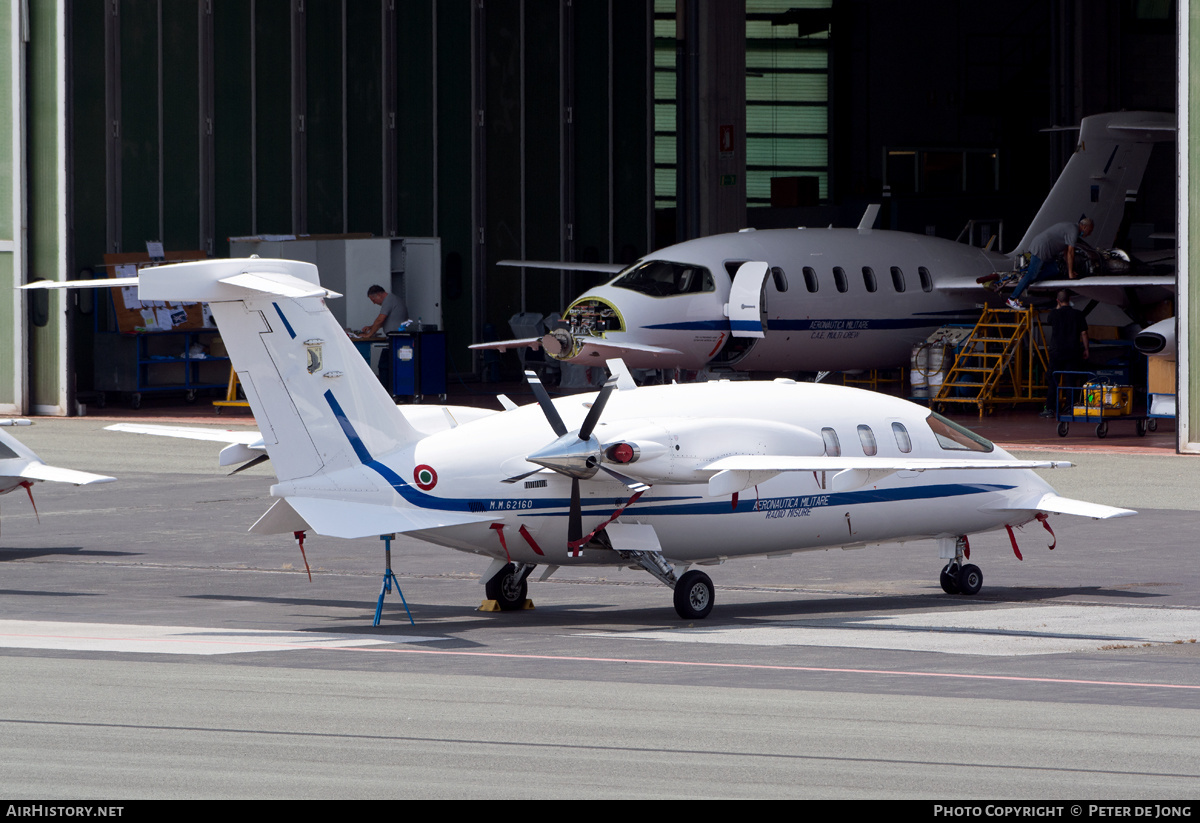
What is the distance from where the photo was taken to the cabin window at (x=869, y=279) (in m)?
37.8

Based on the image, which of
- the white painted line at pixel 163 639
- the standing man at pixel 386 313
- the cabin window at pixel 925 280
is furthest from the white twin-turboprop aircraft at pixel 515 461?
the cabin window at pixel 925 280

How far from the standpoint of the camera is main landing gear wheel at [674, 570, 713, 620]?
16.0 metres

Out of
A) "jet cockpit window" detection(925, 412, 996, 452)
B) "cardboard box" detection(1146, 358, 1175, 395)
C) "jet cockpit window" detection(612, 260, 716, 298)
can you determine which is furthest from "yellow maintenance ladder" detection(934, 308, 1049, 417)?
"jet cockpit window" detection(925, 412, 996, 452)

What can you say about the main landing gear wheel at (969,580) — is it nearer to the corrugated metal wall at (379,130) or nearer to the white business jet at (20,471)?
the white business jet at (20,471)

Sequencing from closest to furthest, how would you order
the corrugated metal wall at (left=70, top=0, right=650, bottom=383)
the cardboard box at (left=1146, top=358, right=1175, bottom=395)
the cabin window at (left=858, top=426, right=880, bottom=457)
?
the cabin window at (left=858, top=426, right=880, bottom=457) → the cardboard box at (left=1146, top=358, right=1175, bottom=395) → the corrugated metal wall at (left=70, top=0, right=650, bottom=383)

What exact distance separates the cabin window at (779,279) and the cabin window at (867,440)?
19299 millimetres

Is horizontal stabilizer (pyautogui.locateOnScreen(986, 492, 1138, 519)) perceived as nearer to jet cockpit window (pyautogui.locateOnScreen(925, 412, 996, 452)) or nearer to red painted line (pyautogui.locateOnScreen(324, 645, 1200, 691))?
jet cockpit window (pyautogui.locateOnScreen(925, 412, 996, 452))

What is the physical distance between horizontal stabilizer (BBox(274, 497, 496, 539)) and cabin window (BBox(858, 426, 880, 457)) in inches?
167

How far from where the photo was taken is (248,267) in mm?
15172

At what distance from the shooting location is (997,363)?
123 feet

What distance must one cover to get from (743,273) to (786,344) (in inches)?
89.2

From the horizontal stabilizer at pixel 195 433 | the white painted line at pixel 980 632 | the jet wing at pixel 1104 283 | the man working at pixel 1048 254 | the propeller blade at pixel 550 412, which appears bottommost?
the white painted line at pixel 980 632

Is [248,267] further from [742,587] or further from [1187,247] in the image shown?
[1187,247]
